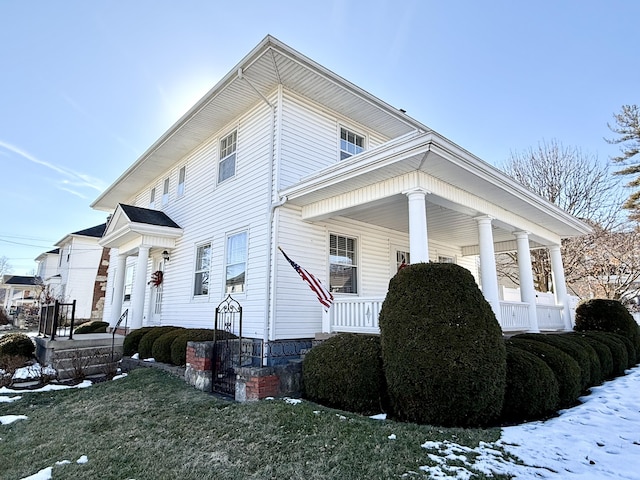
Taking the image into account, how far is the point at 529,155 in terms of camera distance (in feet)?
66.9

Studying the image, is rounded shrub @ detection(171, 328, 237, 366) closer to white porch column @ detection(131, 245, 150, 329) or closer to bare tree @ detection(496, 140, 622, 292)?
white porch column @ detection(131, 245, 150, 329)

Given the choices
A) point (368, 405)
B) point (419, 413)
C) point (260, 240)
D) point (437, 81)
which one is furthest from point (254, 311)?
point (437, 81)

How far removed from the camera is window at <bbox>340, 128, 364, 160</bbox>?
1016 cm

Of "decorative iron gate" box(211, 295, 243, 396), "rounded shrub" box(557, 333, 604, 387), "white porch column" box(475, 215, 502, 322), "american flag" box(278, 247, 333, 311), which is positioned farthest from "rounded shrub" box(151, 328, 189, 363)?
"rounded shrub" box(557, 333, 604, 387)

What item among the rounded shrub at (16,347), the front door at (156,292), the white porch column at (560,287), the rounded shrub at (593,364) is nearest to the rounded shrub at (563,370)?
the rounded shrub at (593,364)

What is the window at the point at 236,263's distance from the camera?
8.97 metres

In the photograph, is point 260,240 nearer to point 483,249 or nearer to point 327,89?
point 327,89

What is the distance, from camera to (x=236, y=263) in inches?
364

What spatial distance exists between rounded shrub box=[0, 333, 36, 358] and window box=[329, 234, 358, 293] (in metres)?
8.55

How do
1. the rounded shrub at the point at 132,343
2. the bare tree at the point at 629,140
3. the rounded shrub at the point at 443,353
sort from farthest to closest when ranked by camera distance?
1. the bare tree at the point at 629,140
2. the rounded shrub at the point at 132,343
3. the rounded shrub at the point at 443,353

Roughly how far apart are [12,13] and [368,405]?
12664 mm

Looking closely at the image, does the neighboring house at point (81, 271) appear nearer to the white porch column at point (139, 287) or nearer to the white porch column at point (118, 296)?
the white porch column at point (118, 296)

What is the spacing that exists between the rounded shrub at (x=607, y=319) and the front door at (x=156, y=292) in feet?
43.3

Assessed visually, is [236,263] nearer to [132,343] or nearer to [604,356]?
[132,343]
